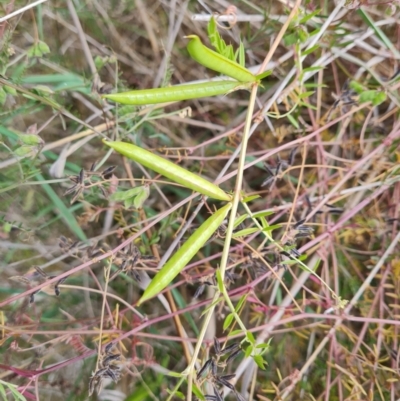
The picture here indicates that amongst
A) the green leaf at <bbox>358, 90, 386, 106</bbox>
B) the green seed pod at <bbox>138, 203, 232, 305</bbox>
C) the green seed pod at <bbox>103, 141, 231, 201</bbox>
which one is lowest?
the green seed pod at <bbox>138, 203, 232, 305</bbox>

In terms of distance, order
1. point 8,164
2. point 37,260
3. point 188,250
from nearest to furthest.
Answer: point 188,250
point 8,164
point 37,260

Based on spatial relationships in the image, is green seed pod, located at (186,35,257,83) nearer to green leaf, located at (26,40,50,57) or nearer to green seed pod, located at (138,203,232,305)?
green seed pod, located at (138,203,232,305)

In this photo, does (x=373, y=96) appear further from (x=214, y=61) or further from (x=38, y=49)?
(x=38, y=49)

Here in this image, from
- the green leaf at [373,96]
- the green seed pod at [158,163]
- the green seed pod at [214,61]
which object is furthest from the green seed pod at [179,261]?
the green leaf at [373,96]

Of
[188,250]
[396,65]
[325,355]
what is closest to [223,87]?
[188,250]

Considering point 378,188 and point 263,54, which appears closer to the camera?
point 378,188

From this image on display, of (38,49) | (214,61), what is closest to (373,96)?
(214,61)

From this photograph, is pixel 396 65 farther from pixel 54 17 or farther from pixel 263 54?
pixel 54 17

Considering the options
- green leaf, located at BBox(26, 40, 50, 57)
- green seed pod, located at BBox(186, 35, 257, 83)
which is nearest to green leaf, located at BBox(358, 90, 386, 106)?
green seed pod, located at BBox(186, 35, 257, 83)
